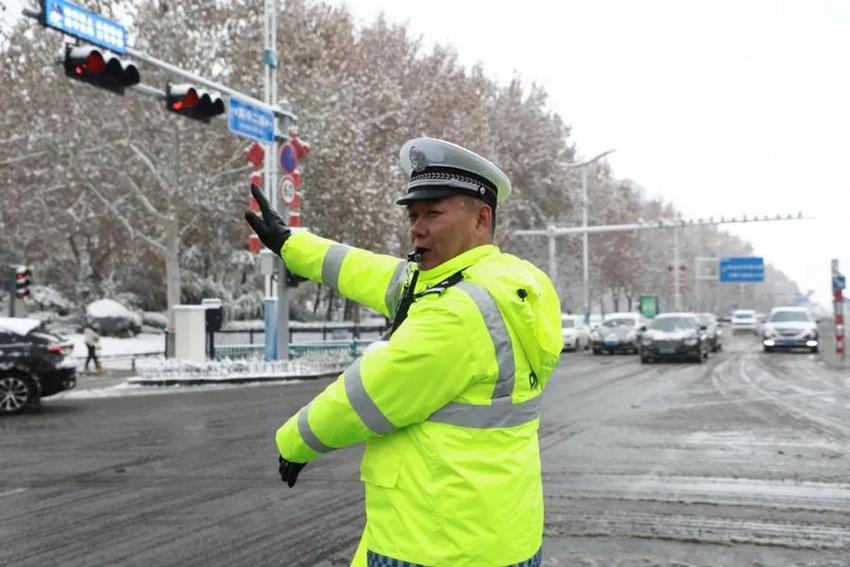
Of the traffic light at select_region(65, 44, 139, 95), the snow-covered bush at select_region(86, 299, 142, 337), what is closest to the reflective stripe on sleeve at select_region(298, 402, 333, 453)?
the traffic light at select_region(65, 44, 139, 95)

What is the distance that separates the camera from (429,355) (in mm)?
2096

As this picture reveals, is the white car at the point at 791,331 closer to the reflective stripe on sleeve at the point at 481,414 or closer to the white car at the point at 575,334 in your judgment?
the white car at the point at 575,334

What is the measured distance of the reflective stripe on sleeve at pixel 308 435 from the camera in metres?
2.21

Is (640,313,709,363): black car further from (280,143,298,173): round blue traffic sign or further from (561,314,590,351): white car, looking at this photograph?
(280,143,298,173): round blue traffic sign

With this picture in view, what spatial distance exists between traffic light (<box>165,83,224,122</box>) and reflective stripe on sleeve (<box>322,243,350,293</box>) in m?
12.0

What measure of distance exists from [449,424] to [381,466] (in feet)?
0.74

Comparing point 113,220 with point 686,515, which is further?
point 113,220

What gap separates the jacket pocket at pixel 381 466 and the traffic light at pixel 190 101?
12610 mm

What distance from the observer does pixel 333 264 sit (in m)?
2.73

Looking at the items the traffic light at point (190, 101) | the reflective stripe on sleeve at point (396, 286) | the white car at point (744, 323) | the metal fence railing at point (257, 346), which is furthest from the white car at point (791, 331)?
the reflective stripe on sleeve at point (396, 286)

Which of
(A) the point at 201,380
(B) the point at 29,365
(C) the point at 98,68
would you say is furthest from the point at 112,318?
(C) the point at 98,68

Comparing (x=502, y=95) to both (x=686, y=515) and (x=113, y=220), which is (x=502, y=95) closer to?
(x=113, y=220)

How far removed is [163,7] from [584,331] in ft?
72.1

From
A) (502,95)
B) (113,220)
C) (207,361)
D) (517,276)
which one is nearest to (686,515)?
(517,276)
